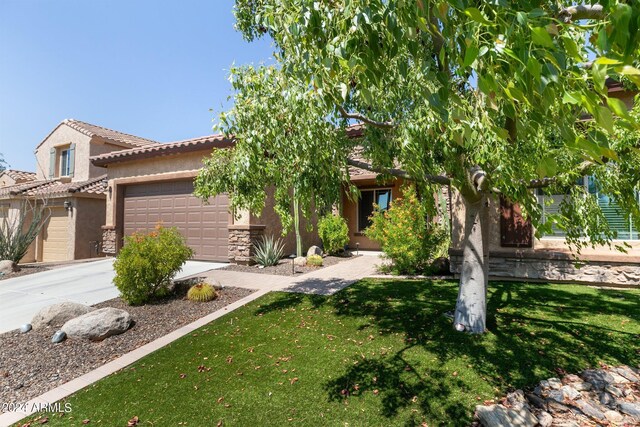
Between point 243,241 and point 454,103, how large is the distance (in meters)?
9.67

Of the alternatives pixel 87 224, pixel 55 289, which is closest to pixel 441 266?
pixel 55 289

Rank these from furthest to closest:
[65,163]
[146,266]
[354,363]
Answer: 1. [65,163]
2. [146,266]
3. [354,363]

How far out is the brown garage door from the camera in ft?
38.9

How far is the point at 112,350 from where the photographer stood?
4.97m

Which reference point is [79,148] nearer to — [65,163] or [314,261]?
[65,163]

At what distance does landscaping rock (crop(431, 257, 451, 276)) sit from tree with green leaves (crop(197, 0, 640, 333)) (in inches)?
173

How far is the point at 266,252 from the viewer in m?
10.7

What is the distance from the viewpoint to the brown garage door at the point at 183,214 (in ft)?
38.9

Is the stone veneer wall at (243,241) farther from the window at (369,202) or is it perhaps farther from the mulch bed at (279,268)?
the window at (369,202)

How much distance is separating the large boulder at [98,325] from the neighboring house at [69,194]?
9995 millimetres

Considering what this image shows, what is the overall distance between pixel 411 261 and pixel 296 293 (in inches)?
145

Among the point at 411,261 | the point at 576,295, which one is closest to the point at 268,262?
the point at 411,261

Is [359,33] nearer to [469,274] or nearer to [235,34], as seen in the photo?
[469,274]

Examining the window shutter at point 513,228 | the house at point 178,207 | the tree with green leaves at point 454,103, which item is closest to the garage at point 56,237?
the house at point 178,207
